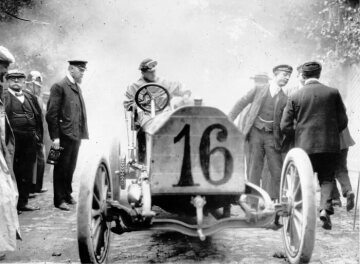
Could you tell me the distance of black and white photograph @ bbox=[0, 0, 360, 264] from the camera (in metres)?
3.56

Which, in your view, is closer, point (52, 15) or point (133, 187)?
point (133, 187)

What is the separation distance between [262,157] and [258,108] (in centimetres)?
66

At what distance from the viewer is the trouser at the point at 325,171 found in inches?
197

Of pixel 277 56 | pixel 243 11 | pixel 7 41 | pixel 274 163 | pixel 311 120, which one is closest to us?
pixel 311 120

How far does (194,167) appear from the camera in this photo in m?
3.61

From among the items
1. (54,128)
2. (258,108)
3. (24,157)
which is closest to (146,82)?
(54,128)

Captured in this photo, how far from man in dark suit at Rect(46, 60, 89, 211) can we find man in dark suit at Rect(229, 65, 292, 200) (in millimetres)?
2246

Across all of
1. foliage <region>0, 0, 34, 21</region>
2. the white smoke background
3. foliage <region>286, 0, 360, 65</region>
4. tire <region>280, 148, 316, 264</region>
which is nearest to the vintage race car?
tire <region>280, 148, 316, 264</region>

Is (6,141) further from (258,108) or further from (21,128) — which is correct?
(258,108)

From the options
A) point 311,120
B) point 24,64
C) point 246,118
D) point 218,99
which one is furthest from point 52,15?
point 311,120

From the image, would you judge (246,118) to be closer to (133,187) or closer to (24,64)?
(133,187)

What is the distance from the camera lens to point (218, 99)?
16.5m

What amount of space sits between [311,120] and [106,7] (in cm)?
1322

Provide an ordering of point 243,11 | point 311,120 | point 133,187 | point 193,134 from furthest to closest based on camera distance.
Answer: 1. point 243,11
2. point 311,120
3. point 133,187
4. point 193,134
